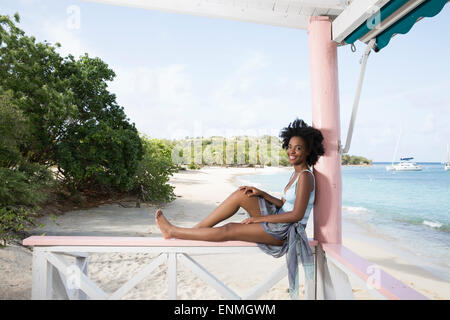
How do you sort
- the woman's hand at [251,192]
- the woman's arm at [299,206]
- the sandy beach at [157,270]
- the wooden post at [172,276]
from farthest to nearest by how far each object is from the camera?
1. the sandy beach at [157,270]
2. the woman's hand at [251,192]
3. the woman's arm at [299,206]
4. the wooden post at [172,276]

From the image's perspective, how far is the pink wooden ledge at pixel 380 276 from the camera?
3.36ft

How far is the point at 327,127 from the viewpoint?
1.75 metres

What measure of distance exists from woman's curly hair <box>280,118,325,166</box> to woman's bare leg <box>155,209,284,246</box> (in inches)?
21.1

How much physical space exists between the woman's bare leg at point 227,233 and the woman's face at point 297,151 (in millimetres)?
452

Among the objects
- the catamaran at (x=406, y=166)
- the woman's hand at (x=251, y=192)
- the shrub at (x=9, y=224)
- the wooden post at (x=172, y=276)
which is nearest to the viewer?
the wooden post at (x=172, y=276)

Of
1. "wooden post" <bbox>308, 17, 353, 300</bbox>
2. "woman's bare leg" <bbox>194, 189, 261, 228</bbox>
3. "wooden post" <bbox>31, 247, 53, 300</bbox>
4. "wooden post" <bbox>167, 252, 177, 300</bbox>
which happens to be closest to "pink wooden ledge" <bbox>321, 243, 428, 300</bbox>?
"wooden post" <bbox>308, 17, 353, 300</bbox>

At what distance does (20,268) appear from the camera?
2.92 metres

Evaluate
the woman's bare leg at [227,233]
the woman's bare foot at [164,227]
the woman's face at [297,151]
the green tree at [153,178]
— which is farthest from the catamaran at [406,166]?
the woman's bare foot at [164,227]

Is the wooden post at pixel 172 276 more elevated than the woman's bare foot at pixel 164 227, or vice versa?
the woman's bare foot at pixel 164 227

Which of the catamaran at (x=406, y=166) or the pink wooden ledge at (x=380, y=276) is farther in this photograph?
the catamaran at (x=406, y=166)

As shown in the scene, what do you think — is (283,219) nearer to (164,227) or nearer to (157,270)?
(164,227)

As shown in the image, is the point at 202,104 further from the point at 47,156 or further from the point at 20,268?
the point at 20,268

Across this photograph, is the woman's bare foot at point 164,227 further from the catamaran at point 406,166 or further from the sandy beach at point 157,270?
the catamaran at point 406,166
